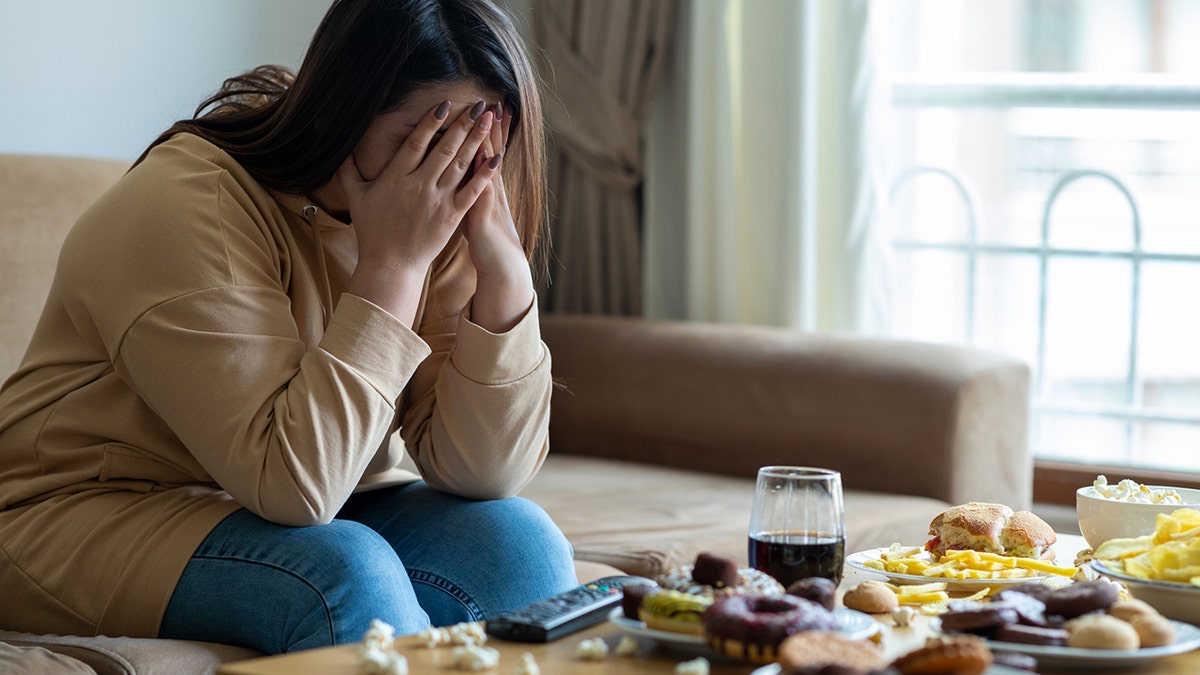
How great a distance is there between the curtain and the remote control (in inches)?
71.5

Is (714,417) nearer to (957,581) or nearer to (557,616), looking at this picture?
(957,581)

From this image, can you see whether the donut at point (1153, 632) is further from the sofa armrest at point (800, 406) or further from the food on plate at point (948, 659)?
the sofa armrest at point (800, 406)

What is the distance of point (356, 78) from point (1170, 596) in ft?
2.83

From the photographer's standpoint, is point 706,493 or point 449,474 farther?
point 706,493

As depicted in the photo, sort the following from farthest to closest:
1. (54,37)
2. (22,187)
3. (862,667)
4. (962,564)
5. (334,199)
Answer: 1. (54,37)
2. (22,187)
3. (334,199)
4. (962,564)
5. (862,667)

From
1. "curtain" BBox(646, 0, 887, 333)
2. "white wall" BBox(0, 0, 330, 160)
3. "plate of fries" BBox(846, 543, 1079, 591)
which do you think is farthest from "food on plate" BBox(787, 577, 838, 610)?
"curtain" BBox(646, 0, 887, 333)

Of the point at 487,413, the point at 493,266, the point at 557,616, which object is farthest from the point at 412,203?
the point at 557,616

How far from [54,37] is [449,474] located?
1.27 metres

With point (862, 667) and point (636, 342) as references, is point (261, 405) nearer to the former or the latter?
point (862, 667)

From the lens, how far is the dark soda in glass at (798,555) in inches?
40.0

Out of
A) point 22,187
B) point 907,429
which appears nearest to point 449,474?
point 22,187

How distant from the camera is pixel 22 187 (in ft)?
6.09

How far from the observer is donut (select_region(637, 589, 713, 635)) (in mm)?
909

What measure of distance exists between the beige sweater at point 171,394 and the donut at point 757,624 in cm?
46
